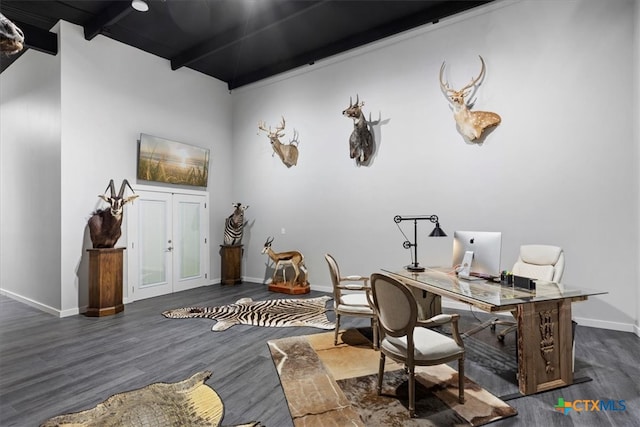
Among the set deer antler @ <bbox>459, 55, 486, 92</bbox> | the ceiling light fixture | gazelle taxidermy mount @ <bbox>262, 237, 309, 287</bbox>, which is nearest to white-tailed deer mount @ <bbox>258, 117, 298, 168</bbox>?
gazelle taxidermy mount @ <bbox>262, 237, 309, 287</bbox>

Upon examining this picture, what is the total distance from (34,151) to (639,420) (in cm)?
782

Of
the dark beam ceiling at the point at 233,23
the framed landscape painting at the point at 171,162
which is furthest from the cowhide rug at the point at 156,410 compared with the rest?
the dark beam ceiling at the point at 233,23

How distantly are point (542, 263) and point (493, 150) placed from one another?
176 centimetres

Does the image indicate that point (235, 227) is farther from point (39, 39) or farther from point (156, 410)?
point (156, 410)

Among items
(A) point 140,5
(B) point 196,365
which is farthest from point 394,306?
(A) point 140,5

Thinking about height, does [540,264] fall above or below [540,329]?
above

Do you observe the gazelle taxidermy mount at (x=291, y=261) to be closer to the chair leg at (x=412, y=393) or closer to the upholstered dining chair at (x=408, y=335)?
the upholstered dining chair at (x=408, y=335)

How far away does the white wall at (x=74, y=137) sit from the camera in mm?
4770

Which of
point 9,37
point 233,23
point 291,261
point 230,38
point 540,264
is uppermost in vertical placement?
point 233,23

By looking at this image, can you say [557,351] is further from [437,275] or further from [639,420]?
[437,275]

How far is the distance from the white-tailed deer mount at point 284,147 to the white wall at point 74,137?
5.55 feet

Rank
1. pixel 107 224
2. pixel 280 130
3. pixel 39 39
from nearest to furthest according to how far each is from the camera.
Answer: pixel 39 39 < pixel 107 224 < pixel 280 130

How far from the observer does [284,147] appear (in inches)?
255

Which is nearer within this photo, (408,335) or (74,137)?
(408,335)
